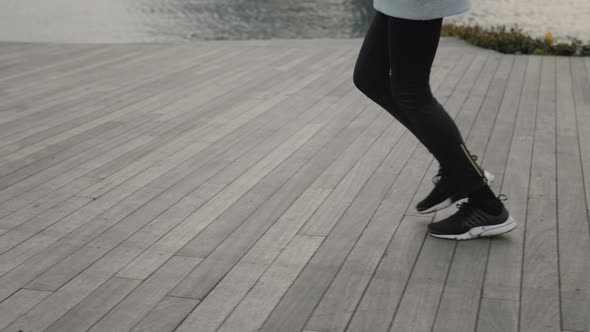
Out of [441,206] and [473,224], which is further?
[441,206]

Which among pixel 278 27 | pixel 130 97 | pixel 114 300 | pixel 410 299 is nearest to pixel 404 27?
pixel 410 299

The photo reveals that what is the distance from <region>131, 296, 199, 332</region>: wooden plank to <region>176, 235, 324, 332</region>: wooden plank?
24mm

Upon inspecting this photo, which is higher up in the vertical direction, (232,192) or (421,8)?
(421,8)

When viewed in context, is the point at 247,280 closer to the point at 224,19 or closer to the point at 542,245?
the point at 542,245

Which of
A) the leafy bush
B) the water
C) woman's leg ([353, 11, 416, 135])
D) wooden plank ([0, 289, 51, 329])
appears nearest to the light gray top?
woman's leg ([353, 11, 416, 135])

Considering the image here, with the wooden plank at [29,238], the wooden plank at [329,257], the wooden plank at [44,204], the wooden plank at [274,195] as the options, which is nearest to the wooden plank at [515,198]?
the wooden plank at [329,257]

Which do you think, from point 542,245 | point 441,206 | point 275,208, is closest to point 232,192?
point 275,208

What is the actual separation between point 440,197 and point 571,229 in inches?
17.8

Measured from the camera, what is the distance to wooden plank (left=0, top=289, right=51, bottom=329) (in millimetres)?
2205

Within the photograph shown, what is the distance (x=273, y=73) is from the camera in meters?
5.59

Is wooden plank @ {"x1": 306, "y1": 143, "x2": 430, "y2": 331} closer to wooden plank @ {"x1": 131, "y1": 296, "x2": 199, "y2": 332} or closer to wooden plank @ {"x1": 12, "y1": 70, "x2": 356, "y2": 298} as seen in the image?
wooden plank @ {"x1": 131, "y1": 296, "x2": 199, "y2": 332}

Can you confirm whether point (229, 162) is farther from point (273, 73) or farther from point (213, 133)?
point (273, 73)

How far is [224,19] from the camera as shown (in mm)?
11930

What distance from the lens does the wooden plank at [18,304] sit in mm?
2205
